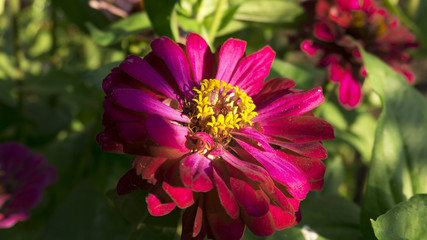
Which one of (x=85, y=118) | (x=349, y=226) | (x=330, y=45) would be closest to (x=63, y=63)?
(x=85, y=118)

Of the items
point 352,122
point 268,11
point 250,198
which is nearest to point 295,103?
point 250,198

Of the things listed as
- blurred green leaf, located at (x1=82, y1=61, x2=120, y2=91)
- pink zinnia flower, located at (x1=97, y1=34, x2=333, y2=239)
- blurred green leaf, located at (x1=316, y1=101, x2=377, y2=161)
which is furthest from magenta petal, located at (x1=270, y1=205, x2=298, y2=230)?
blurred green leaf, located at (x1=316, y1=101, x2=377, y2=161)

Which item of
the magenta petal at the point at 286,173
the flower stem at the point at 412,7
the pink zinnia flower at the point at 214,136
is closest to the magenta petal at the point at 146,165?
the pink zinnia flower at the point at 214,136

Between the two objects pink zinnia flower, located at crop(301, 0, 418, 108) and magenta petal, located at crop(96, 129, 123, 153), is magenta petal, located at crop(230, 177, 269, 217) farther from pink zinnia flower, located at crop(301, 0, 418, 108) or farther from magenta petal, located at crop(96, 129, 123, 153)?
pink zinnia flower, located at crop(301, 0, 418, 108)

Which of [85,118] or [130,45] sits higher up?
[130,45]

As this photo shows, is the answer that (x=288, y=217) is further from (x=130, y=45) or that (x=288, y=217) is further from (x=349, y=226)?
(x=130, y=45)
